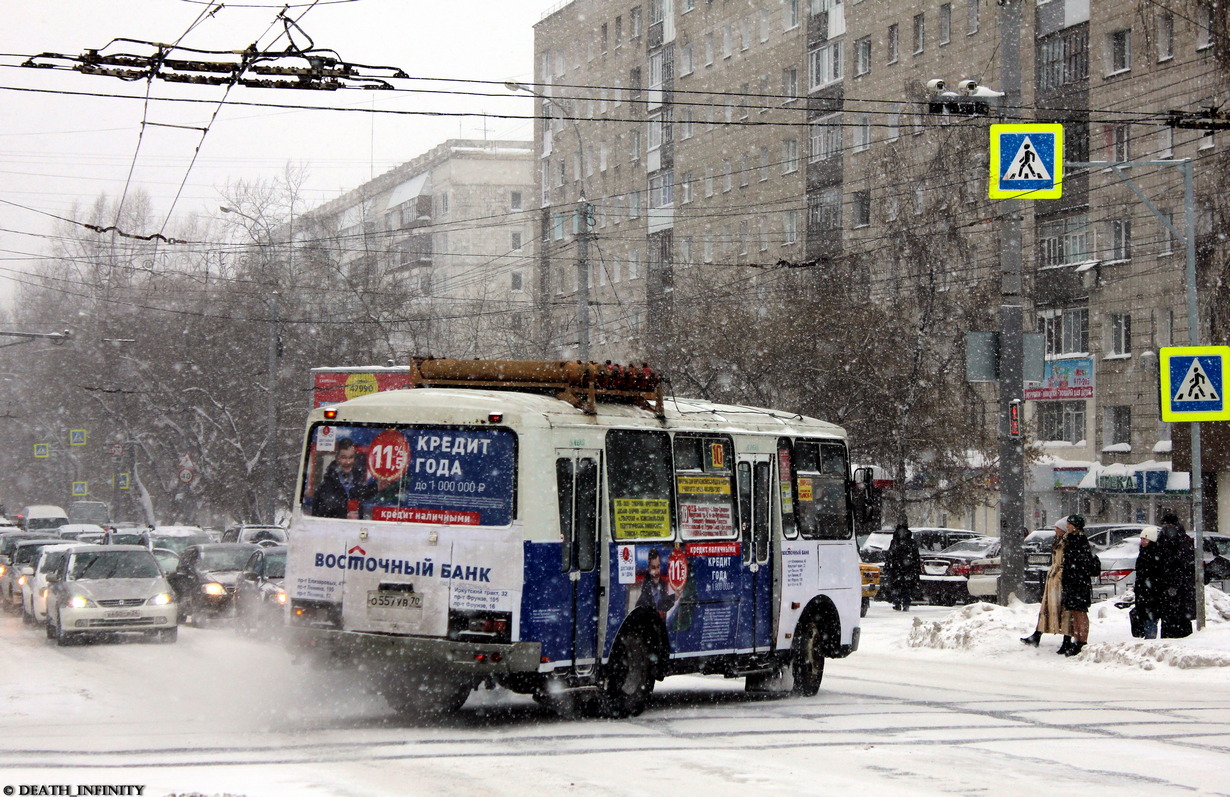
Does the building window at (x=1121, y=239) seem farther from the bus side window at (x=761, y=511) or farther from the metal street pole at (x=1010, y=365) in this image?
the bus side window at (x=761, y=511)

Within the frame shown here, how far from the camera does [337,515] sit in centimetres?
1245

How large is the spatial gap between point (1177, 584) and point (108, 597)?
13.7 metres

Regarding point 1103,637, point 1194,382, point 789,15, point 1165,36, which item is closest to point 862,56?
point 789,15

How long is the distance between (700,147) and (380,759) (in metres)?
66.1

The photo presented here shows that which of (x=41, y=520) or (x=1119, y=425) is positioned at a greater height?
(x=1119, y=425)

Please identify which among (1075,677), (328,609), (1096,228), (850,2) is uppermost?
(850,2)

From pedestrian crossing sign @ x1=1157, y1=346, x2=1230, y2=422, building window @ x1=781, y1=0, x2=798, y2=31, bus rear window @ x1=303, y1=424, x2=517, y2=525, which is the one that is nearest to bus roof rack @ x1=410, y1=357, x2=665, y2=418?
A: bus rear window @ x1=303, y1=424, x2=517, y2=525

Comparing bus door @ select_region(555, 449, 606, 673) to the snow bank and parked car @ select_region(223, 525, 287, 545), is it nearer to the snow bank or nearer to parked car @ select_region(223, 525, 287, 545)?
the snow bank

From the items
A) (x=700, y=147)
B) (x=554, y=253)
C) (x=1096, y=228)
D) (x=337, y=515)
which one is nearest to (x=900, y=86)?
(x=1096, y=228)

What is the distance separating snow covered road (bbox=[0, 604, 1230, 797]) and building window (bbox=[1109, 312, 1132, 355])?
32.3 metres

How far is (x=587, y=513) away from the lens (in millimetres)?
12383

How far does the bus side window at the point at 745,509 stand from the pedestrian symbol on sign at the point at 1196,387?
7513 millimetres

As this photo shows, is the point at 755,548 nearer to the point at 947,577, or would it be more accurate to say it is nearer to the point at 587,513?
the point at 587,513

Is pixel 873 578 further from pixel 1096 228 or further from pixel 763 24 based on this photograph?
pixel 763 24
